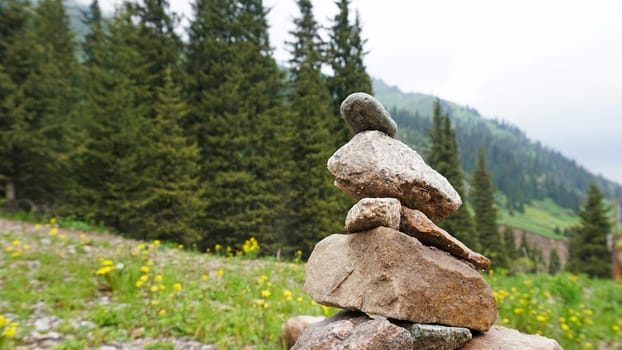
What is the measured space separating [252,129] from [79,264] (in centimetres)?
1056

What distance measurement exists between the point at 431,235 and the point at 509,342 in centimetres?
120

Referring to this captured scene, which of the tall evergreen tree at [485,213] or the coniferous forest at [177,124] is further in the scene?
the tall evergreen tree at [485,213]

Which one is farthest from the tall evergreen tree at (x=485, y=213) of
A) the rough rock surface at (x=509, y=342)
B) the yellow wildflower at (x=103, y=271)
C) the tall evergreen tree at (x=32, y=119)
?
the tall evergreen tree at (x=32, y=119)

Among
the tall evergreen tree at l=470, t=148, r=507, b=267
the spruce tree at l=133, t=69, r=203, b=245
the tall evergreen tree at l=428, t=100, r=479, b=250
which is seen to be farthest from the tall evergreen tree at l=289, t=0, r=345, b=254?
the tall evergreen tree at l=470, t=148, r=507, b=267

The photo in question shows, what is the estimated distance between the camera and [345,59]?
20.2 metres

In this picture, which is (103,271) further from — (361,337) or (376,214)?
(376,214)

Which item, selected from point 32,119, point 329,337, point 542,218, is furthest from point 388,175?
point 542,218

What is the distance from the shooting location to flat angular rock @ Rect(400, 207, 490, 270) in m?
3.15

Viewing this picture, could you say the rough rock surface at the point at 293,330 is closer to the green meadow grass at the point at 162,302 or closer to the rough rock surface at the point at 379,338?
the green meadow grass at the point at 162,302

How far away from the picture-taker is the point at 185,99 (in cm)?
1558

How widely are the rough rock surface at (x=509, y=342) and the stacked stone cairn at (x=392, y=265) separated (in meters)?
0.02

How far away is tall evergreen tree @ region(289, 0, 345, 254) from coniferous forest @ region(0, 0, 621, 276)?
70 millimetres

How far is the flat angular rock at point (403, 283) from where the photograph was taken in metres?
2.80

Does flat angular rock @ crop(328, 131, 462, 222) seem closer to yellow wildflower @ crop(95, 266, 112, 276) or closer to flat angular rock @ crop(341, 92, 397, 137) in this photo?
flat angular rock @ crop(341, 92, 397, 137)
